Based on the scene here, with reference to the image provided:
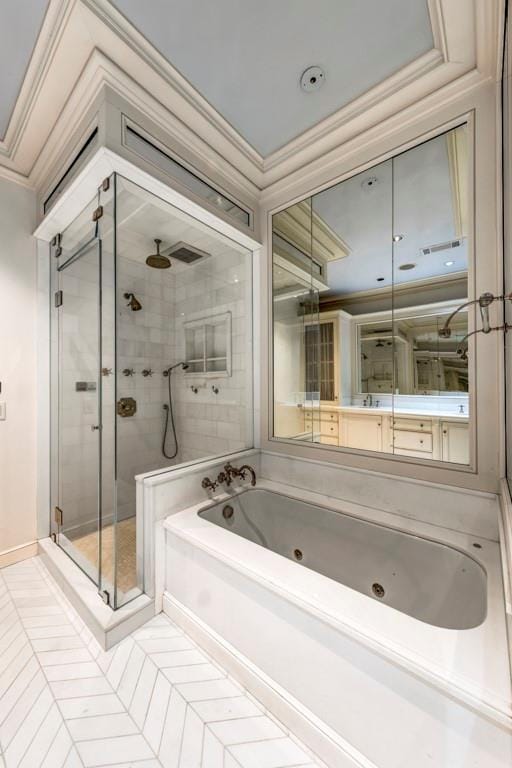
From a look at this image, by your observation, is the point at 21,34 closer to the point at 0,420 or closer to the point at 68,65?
the point at 68,65

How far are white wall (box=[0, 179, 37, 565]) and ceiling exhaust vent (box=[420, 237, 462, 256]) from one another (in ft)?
8.25

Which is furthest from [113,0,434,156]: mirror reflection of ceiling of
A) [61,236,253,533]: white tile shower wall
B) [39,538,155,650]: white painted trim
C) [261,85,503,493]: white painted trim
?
[39,538,155,650]: white painted trim

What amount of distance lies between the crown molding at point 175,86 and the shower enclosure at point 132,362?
0.40m

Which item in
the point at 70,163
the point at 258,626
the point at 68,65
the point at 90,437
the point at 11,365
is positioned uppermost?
the point at 68,65

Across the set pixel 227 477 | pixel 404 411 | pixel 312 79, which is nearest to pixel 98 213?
pixel 312 79

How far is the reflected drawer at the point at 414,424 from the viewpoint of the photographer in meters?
1.71

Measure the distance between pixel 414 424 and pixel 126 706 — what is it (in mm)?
1803

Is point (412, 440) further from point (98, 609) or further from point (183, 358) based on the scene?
point (183, 358)

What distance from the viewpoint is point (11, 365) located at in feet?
6.75

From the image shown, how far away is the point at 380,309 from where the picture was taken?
6.43ft

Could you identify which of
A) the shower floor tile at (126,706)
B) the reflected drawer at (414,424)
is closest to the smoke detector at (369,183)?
the reflected drawer at (414,424)

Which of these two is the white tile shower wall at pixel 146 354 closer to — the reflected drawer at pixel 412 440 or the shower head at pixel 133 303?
the shower head at pixel 133 303

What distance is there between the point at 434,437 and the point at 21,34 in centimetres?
267

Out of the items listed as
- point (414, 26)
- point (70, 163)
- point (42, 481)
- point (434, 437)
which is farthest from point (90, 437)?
point (414, 26)
